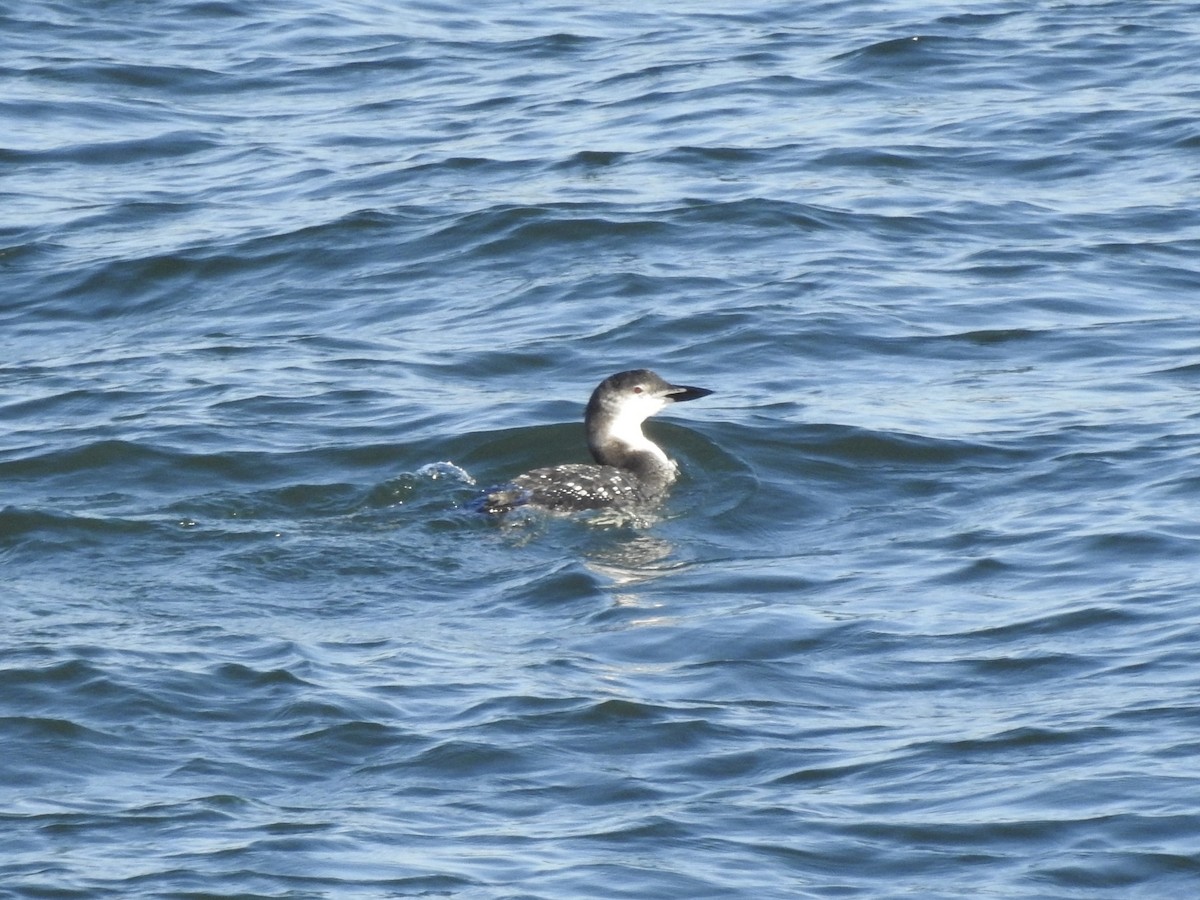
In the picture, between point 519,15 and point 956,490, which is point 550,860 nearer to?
point 956,490

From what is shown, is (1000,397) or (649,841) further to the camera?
(1000,397)

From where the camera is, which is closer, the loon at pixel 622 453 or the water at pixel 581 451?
the water at pixel 581 451

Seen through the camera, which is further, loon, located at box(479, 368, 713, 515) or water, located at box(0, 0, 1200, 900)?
loon, located at box(479, 368, 713, 515)

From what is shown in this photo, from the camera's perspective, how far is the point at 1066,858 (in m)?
6.22

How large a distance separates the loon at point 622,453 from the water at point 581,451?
6.1 inches

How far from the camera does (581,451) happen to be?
11055 millimetres

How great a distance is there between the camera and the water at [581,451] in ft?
21.6

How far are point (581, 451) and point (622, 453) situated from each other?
492 millimetres

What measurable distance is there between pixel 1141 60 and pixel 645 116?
386 centimetres

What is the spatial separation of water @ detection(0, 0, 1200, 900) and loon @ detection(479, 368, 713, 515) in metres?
0.16

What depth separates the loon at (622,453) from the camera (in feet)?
33.2

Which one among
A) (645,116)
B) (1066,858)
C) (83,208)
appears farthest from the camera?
(645,116)

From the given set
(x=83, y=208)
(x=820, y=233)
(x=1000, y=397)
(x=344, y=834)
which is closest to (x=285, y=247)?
(x=83, y=208)

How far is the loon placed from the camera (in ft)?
33.2
